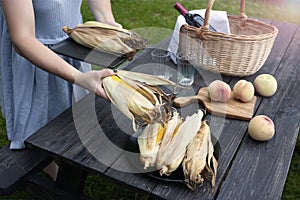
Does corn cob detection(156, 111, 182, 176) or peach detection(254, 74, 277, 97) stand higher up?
corn cob detection(156, 111, 182, 176)

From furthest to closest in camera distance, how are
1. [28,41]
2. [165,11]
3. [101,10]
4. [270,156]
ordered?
1. [165,11]
2. [101,10]
3. [28,41]
4. [270,156]

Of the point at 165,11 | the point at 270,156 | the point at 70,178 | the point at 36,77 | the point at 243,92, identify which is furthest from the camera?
the point at 165,11

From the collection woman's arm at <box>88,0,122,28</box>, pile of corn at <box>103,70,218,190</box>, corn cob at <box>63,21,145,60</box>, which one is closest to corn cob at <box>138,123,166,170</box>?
pile of corn at <box>103,70,218,190</box>

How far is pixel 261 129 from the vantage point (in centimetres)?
128

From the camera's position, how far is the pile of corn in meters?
1.09

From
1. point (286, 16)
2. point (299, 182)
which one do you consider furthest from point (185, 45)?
point (286, 16)

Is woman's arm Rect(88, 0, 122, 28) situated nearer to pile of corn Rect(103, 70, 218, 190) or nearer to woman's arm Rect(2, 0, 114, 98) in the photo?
woman's arm Rect(2, 0, 114, 98)

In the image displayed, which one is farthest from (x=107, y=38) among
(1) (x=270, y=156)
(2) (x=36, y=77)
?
(1) (x=270, y=156)

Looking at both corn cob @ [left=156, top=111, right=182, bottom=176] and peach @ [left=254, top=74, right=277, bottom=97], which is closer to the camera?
corn cob @ [left=156, top=111, right=182, bottom=176]

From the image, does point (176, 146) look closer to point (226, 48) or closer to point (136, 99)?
point (136, 99)

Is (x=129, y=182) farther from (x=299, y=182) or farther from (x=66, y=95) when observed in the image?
(x=299, y=182)

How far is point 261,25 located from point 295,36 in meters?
0.52

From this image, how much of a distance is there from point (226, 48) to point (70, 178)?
89cm

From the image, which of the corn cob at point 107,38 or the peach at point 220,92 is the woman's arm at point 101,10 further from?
the peach at point 220,92
